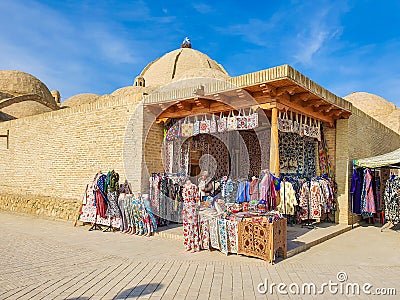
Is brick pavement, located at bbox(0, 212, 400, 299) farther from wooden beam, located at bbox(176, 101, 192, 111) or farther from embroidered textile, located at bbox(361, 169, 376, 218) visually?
wooden beam, located at bbox(176, 101, 192, 111)

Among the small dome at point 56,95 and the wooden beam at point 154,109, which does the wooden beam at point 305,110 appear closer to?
the wooden beam at point 154,109

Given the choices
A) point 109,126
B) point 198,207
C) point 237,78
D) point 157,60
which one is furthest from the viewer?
point 157,60

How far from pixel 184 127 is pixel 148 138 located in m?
1.01

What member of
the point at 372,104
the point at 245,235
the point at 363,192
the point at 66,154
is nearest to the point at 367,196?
the point at 363,192

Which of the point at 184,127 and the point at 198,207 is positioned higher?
the point at 184,127

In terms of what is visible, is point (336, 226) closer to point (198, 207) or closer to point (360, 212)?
point (360, 212)

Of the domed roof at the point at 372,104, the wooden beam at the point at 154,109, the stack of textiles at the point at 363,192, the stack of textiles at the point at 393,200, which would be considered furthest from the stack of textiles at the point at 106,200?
the domed roof at the point at 372,104

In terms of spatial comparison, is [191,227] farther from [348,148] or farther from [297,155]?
[348,148]

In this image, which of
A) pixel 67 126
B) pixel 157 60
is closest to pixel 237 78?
pixel 67 126

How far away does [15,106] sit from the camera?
22469 mm

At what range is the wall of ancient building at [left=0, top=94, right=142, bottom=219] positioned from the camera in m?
9.12

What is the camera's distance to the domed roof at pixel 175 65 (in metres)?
28.0

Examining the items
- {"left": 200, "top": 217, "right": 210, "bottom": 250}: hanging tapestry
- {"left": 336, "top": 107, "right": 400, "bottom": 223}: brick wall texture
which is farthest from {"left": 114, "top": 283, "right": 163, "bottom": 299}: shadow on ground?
{"left": 336, "top": 107, "right": 400, "bottom": 223}: brick wall texture

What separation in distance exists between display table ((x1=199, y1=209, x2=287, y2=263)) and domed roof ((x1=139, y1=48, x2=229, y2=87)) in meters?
21.9
